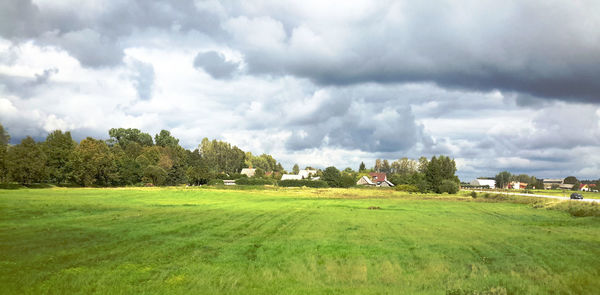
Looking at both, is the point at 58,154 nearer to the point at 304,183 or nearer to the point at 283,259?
the point at 304,183

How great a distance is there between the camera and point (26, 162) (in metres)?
96.9

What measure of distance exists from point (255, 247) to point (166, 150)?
613 ft

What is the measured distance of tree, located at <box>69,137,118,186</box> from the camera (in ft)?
372

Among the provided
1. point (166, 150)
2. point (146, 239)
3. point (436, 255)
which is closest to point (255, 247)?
point (146, 239)

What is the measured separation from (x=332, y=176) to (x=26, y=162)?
318ft

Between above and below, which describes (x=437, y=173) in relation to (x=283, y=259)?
above

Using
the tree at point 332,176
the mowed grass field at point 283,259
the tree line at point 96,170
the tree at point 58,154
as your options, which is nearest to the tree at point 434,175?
the tree line at point 96,170

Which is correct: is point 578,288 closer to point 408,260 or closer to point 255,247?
point 408,260

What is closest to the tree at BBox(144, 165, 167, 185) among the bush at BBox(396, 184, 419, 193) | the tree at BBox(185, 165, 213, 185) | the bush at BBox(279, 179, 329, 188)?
the tree at BBox(185, 165, 213, 185)

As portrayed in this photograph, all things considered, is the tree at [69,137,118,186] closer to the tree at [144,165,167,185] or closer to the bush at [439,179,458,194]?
the tree at [144,165,167,185]

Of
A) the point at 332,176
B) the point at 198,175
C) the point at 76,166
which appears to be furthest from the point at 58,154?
the point at 332,176

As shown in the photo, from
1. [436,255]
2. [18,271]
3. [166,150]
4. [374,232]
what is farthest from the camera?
[166,150]

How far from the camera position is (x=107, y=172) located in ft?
408

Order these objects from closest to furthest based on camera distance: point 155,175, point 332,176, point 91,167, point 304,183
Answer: point 91,167
point 155,175
point 304,183
point 332,176
